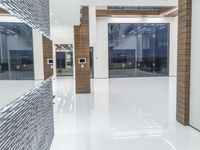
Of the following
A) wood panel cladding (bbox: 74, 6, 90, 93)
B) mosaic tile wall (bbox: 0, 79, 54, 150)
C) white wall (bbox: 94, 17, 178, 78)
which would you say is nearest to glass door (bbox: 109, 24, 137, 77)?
white wall (bbox: 94, 17, 178, 78)

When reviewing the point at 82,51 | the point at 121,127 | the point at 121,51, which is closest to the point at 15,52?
the point at 121,127

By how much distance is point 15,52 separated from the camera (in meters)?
1.86

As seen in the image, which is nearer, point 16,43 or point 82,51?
point 16,43

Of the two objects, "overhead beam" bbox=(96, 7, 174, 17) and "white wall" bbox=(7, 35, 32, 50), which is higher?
"overhead beam" bbox=(96, 7, 174, 17)

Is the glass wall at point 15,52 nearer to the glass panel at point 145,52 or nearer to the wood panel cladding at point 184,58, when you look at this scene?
the wood panel cladding at point 184,58

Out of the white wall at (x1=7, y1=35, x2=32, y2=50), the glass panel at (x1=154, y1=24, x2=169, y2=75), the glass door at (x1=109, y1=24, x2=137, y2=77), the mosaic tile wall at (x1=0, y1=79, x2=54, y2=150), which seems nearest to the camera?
the mosaic tile wall at (x1=0, y1=79, x2=54, y2=150)

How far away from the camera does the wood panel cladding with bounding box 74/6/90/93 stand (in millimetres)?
8867

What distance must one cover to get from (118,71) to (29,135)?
14.4 metres

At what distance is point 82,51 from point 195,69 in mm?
5386

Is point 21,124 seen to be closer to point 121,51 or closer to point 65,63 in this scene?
point 121,51

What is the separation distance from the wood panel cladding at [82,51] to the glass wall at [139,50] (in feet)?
23.2

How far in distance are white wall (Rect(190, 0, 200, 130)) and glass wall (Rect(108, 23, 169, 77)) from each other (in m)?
11.6

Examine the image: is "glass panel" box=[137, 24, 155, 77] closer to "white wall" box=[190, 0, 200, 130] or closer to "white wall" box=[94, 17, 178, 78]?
"white wall" box=[94, 17, 178, 78]

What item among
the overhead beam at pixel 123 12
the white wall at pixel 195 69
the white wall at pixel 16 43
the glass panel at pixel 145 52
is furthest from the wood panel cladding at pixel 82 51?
the glass panel at pixel 145 52
